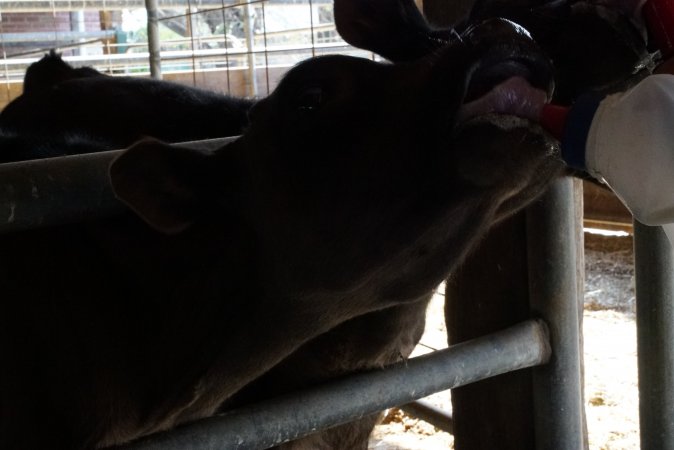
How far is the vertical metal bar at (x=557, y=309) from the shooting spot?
6.66ft

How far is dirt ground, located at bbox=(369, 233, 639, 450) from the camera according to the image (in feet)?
11.6

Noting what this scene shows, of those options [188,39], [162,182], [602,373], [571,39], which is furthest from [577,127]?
[188,39]

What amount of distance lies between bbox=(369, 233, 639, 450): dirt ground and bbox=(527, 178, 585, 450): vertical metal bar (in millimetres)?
417

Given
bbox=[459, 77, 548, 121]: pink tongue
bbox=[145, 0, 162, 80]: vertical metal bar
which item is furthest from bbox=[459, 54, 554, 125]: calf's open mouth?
bbox=[145, 0, 162, 80]: vertical metal bar

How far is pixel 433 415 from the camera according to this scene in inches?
114

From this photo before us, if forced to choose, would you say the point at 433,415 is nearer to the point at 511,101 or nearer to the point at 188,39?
the point at 511,101

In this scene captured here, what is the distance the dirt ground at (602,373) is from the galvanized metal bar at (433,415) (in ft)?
1.13

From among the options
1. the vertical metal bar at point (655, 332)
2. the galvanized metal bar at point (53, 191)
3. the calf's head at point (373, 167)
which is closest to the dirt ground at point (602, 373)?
the vertical metal bar at point (655, 332)

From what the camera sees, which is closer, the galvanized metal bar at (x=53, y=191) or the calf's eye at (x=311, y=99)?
the galvanized metal bar at (x=53, y=191)

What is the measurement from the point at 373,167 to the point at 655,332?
819 millimetres

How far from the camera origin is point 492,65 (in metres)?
1.27

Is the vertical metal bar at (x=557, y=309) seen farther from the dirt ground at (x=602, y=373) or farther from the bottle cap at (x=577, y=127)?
the bottle cap at (x=577, y=127)

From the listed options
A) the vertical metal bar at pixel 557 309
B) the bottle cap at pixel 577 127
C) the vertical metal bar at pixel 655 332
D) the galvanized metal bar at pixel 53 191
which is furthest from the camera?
the vertical metal bar at pixel 557 309

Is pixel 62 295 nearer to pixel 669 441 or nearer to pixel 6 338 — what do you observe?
pixel 6 338
